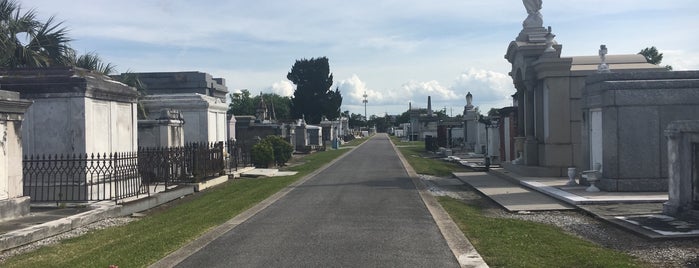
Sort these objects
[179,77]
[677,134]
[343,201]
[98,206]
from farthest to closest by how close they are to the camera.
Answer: [179,77] → [343,201] → [98,206] → [677,134]

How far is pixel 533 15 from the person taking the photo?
73.4 ft

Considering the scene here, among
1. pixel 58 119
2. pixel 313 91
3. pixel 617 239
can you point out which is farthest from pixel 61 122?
pixel 313 91

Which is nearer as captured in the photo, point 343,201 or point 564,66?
point 343,201

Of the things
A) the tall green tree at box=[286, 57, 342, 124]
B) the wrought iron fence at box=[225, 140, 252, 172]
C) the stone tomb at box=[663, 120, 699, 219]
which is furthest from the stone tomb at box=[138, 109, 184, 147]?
the tall green tree at box=[286, 57, 342, 124]

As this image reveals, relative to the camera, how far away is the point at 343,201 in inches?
552

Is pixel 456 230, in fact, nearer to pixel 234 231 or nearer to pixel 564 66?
pixel 234 231

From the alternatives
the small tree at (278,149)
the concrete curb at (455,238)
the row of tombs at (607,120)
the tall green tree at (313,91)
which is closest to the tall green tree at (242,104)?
the tall green tree at (313,91)

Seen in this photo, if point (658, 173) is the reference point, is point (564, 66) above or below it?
above

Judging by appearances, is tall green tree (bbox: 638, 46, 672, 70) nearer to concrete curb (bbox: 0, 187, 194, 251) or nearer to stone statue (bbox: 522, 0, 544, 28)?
stone statue (bbox: 522, 0, 544, 28)

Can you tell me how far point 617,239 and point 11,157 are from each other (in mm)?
10562

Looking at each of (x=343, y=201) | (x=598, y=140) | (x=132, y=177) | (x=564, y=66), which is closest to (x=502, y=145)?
(x=564, y=66)

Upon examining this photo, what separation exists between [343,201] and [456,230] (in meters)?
4.64

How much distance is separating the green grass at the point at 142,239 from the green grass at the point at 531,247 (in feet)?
14.1

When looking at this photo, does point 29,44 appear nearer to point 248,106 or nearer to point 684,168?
point 684,168
